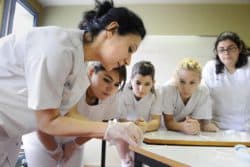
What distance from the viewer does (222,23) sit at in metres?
2.97

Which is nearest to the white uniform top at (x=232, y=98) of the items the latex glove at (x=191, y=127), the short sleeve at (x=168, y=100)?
the short sleeve at (x=168, y=100)

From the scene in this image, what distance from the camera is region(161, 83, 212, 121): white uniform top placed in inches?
59.5

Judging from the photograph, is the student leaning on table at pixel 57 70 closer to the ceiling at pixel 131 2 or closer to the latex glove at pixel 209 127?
the latex glove at pixel 209 127

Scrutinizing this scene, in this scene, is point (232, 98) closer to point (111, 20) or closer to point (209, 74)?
point (209, 74)

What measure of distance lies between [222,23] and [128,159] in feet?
7.80

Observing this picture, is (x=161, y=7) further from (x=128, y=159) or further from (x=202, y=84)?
(x=128, y=159)

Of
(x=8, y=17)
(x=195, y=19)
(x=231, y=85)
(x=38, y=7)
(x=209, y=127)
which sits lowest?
(x=209, y=127)

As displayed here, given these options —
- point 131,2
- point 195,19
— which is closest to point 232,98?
point 195,19

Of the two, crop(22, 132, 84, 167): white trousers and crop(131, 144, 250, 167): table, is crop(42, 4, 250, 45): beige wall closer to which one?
crop(22, 132, 84, 167): white trousers

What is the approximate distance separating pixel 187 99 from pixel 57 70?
3.34 ft

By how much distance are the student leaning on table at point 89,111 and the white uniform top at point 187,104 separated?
325mm

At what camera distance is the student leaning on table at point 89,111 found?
1222mm

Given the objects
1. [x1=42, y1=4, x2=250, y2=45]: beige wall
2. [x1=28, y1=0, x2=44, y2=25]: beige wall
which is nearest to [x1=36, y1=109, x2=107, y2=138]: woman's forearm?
[x1=42, y1=4, x2=250, y2=45]: beige wall

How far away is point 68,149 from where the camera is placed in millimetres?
1232
